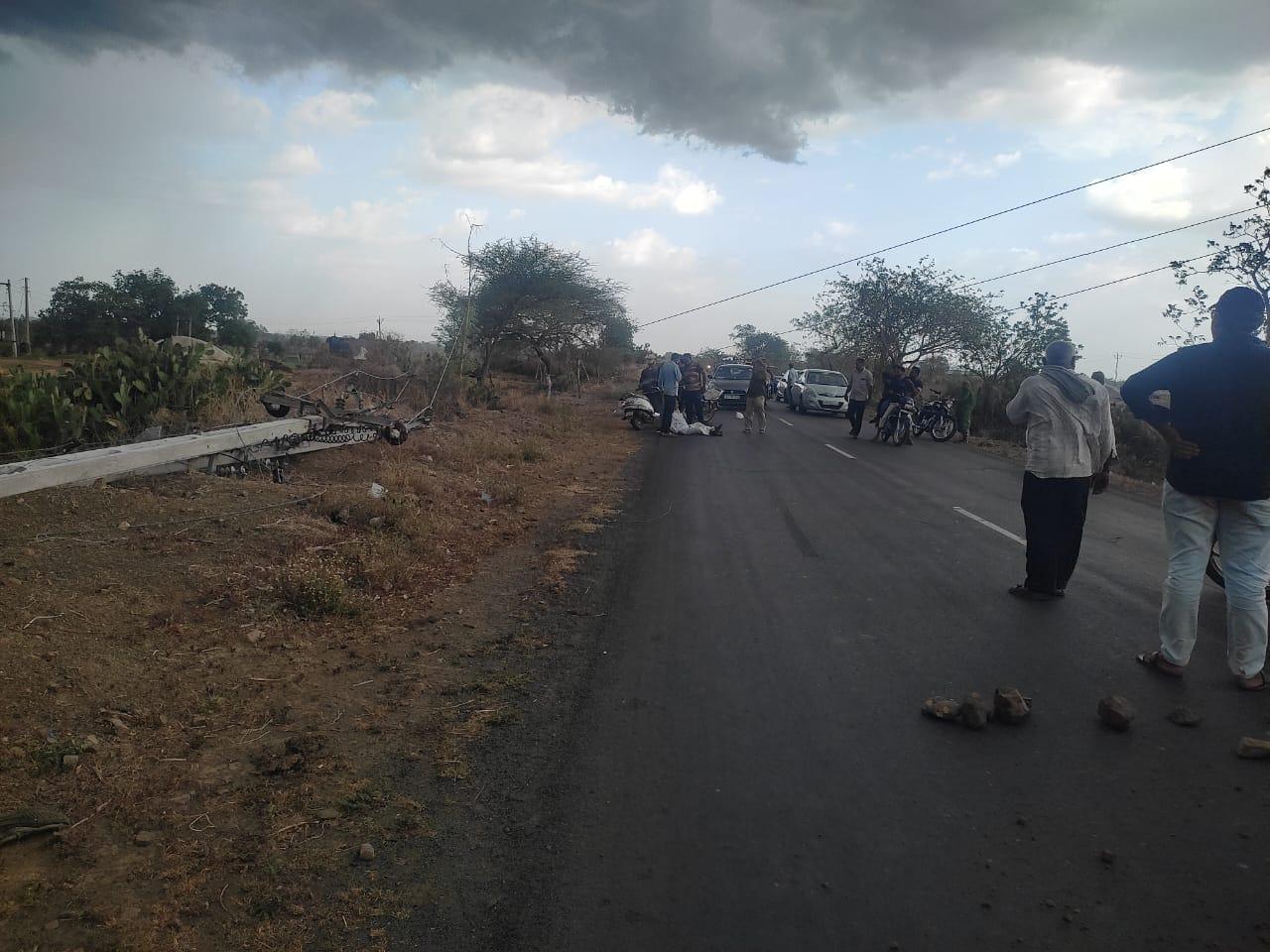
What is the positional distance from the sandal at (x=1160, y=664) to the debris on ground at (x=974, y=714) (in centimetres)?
143

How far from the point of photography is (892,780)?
148 inches

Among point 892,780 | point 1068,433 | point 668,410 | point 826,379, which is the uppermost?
point 826,379

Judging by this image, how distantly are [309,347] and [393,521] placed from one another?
46.9m

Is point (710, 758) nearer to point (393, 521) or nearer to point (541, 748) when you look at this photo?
point (541, 748)

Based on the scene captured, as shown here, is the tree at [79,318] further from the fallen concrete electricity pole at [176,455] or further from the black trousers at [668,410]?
the fallen concrete electricity pole at [176,455]

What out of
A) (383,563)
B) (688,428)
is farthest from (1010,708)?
(688,428)

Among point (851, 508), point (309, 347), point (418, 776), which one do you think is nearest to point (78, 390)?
point (418, 776)

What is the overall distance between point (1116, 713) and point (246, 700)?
4444 mm

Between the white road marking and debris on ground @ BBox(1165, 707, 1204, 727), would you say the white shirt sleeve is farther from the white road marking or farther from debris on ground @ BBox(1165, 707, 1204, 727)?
debris on ground @ BBox(1165, 707, 1204, 727)

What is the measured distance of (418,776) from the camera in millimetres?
3814

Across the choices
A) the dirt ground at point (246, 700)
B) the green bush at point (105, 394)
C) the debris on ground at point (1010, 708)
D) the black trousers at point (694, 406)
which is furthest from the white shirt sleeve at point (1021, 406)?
the black trousers at point (694, 406)

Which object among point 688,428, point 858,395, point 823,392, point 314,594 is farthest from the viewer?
point 823,392

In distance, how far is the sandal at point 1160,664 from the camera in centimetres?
499

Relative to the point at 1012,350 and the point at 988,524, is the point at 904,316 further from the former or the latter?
the point at 988,524
